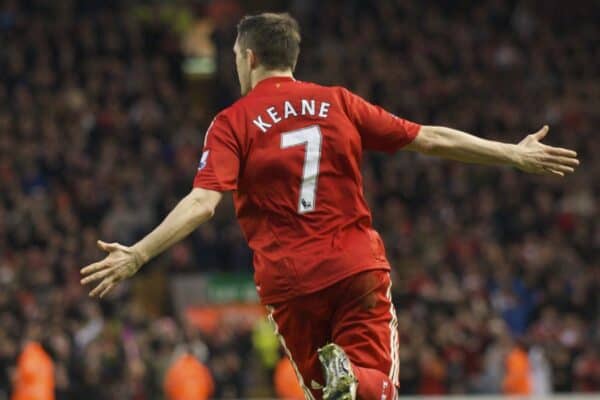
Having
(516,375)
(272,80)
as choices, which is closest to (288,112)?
(272,80)

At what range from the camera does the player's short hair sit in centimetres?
595

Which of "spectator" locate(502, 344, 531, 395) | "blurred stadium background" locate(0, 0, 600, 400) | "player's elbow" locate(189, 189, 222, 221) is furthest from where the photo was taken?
"spectator" locate(502, 344, 531, 395)

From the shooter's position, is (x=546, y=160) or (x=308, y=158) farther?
(x=546, y=160)

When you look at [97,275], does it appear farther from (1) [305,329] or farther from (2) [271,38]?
(2) [271,38]

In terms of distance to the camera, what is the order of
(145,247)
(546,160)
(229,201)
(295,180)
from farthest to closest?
(229,201)
(546,160)
(295,180)
(145,247)

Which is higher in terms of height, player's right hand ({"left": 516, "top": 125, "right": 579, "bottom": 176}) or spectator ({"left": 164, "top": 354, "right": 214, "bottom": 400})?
player's right hand ({"left": 516, "top": 125, "right": 579, "bottom": 176})

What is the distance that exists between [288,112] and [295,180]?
0.95 ft

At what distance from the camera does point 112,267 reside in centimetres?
545

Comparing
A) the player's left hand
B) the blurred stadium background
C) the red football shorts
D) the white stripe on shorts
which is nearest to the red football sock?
the red football shorts

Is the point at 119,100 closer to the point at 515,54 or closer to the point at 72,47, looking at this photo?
the point at 72,47

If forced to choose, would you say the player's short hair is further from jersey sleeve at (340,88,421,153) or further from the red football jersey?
jersey sleeve at (340,88,421,153)

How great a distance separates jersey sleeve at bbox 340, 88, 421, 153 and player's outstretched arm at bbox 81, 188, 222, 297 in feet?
2.56

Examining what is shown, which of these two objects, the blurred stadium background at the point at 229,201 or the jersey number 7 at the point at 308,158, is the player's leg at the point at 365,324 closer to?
the jersey number 7 at the point at 308,158

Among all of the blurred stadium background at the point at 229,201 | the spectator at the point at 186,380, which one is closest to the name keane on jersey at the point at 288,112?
the blurred stadium background at the point at 229,201
